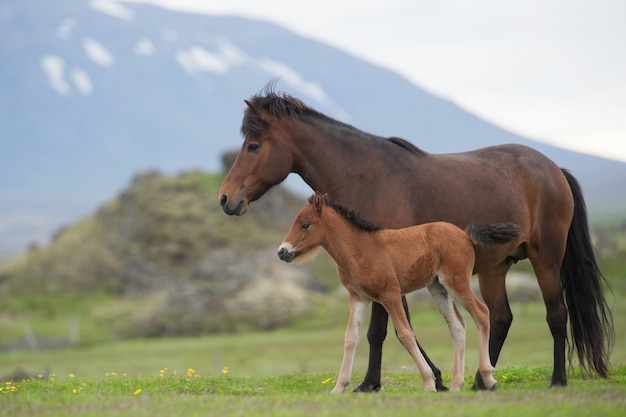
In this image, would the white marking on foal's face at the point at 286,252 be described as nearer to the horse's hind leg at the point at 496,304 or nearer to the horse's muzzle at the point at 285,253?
the horse's muzzle at the point at 285,253

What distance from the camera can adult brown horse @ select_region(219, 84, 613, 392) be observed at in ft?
38.0

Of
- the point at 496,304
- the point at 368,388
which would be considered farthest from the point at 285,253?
the point at 496,304

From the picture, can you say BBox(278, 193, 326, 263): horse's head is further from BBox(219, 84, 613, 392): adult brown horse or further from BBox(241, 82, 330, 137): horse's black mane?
BBox(241, 82, 330, 137): horse's black mane

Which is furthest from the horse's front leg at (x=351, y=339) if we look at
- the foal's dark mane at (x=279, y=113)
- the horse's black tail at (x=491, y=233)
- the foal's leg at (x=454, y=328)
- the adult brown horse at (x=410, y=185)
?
the foal's dark mane at (x=279, y=113)

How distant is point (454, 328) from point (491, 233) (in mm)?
1235

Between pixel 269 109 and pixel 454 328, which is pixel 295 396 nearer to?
pixel 454 328

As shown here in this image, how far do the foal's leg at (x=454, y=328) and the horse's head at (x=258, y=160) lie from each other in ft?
8.14

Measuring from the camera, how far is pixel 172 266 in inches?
2450

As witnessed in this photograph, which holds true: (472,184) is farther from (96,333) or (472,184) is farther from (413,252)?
(96,333)

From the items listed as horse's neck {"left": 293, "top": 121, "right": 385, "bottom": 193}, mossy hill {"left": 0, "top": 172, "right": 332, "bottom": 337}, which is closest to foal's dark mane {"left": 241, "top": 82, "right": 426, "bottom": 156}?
horse's neck {"left": 293, "top": 121, "right": 385, "bottom": 193}

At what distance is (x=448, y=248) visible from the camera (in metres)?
10.8

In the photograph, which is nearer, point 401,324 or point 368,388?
point 401,324

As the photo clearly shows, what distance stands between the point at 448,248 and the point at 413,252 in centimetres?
42

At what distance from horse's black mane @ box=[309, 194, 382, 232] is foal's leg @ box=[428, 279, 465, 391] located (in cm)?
106
